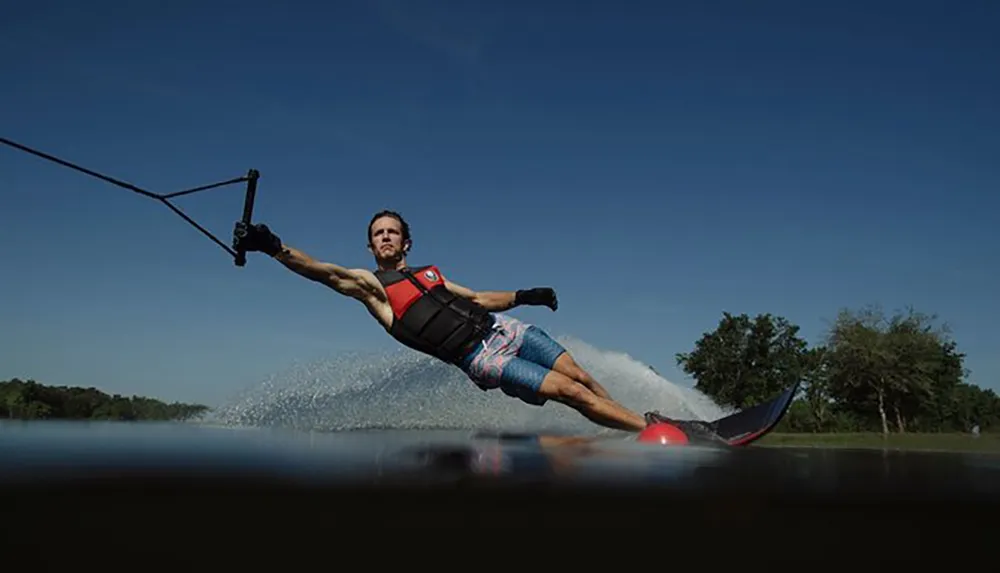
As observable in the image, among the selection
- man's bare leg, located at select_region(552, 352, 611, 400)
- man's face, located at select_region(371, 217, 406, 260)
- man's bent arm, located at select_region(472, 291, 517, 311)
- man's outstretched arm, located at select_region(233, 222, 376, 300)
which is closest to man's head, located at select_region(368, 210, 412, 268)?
man's face, located at select_region(371, 217, 406, 260)

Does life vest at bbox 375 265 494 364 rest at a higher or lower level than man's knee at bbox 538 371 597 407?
higher

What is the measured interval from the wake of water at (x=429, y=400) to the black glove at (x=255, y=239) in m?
5.00

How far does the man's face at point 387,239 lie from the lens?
266 inches

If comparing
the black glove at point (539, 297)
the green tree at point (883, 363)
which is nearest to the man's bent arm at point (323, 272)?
the black glove at point (539, 297)

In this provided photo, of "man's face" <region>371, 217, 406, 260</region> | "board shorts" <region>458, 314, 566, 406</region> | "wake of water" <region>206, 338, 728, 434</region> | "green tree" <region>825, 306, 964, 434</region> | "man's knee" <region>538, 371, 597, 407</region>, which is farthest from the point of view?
"green tree" <region>825, 306, 964, 434</region>

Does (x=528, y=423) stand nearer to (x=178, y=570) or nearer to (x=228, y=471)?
(x=228, y=471)

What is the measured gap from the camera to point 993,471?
13.9 ft

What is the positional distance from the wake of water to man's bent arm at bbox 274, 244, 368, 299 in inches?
165

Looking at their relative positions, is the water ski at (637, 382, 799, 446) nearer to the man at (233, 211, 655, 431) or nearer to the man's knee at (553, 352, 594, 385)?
the man at (233, 211, 655, 431)

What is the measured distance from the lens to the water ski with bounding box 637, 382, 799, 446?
5.89 m

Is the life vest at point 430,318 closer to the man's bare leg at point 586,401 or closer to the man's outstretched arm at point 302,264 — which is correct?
the man's outstretched arm at point 302,264

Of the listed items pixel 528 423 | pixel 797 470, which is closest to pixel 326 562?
pixel 797 470

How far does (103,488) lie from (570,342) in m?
10.3

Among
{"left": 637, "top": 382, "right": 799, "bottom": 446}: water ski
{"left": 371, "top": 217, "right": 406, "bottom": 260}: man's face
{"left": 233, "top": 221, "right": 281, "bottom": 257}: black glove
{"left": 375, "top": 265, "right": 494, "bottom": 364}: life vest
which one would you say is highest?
{"left": 371, "top": 217, "right": 406, "bottom": 260}: man's face
